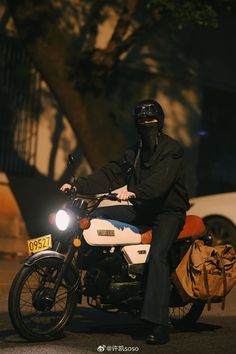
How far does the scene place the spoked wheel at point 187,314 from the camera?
318 inches

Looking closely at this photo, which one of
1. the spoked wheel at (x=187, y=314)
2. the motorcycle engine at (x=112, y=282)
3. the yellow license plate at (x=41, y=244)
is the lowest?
the spoked wheel at (x=187, y=314)

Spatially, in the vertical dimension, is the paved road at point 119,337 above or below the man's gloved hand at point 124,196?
below

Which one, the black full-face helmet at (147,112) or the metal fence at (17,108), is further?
the metal fence at (17,108)

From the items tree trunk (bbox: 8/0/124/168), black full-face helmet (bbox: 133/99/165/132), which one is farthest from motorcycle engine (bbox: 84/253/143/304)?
tree trunk (bbox: 8/0/124/168)

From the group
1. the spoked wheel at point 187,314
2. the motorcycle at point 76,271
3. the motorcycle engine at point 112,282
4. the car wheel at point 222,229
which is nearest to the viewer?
the motorcycle at point 76,271

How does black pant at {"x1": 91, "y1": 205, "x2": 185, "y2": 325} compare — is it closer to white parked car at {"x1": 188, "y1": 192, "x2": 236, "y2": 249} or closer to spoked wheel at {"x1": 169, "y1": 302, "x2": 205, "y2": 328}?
spoked wheel at {"x1": 169, "y1": 302, "x2": 205, "y2": 328}

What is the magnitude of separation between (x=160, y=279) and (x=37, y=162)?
910cm

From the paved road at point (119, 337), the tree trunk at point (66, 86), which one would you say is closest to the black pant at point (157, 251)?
the paved road at point (119, 337)

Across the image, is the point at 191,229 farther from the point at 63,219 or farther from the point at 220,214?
the point at 220,214

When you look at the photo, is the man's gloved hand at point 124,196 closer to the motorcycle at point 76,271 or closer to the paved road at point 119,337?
the motorcycle at point 76,271

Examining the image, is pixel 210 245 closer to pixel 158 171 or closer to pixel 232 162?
pixel 158 171

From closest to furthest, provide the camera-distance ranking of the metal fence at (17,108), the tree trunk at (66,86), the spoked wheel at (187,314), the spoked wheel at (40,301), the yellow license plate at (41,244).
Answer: the spoked wheel at (40,301) → the yellow license plate at (41,244) → the spoked wheel at (187,314) → the tree trunk at (66,86) → the metal fence at (17,108)

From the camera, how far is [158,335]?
23.6ft

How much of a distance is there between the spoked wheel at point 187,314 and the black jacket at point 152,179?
1.01 metres
